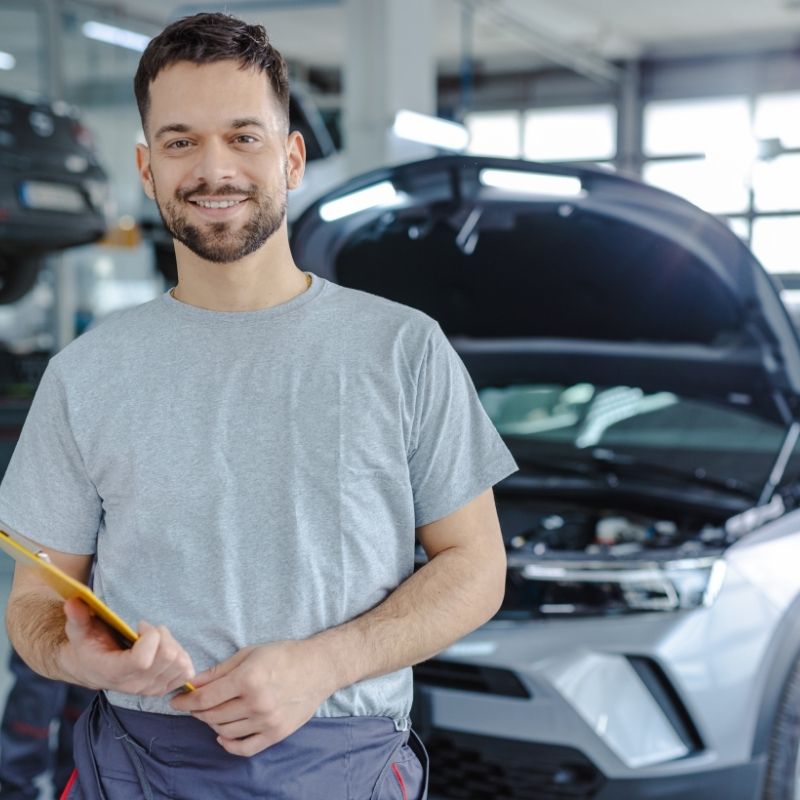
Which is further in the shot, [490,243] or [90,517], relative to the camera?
[490,243]

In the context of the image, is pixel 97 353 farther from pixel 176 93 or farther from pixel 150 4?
pixel 150 4

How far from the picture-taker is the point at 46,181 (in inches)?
237

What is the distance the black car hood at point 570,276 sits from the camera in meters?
2.35

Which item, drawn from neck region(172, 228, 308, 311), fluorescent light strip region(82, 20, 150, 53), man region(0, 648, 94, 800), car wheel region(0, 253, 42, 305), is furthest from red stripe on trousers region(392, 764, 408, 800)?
fluorescent light strip region(82, 20, 150, 53)

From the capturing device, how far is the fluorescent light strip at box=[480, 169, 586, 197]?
2262 mm

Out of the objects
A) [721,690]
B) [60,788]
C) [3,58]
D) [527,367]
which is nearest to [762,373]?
[527,367]

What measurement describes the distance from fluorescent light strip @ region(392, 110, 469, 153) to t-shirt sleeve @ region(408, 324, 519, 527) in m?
5.80

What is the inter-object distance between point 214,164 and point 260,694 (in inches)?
21.4

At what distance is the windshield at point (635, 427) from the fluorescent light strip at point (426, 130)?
3592 mm

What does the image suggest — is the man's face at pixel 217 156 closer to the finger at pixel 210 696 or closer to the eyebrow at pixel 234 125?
the eyebrow at pixel 234 125

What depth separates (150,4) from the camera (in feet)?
38.9

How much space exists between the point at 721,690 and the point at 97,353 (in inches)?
59.3

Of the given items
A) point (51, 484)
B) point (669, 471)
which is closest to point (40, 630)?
point (51, 484)

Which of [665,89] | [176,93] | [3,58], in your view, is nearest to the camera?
[176,93]
